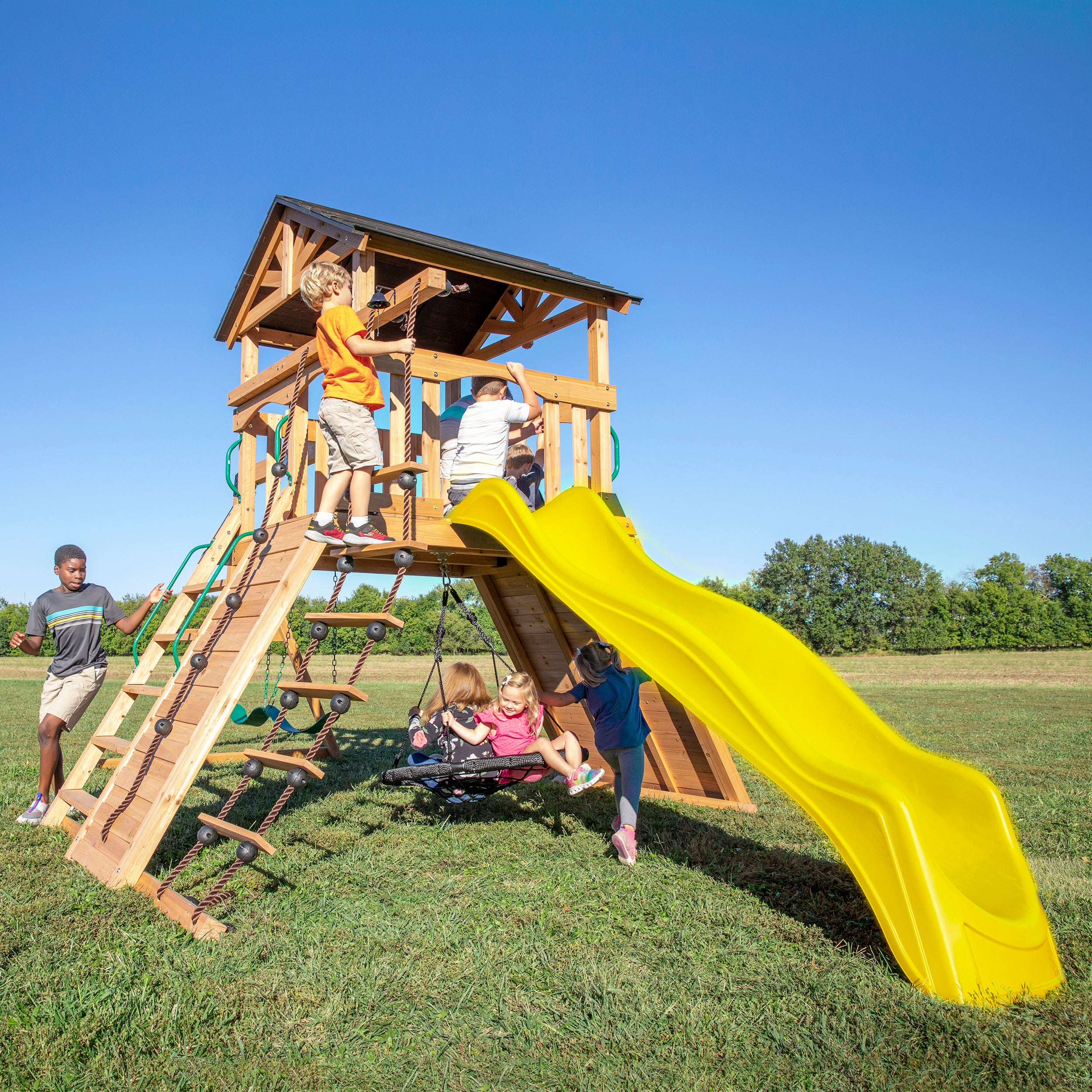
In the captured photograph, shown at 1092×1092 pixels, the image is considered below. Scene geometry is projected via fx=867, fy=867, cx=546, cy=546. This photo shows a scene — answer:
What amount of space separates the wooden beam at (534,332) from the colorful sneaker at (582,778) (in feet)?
12.6

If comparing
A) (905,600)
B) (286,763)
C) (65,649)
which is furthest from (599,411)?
(905,600)

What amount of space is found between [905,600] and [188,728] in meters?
65.9

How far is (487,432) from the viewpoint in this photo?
667 centimetres

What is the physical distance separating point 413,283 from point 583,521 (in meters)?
2.04

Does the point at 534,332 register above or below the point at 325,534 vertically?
above

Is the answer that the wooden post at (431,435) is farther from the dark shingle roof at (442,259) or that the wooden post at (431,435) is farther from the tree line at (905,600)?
the tree line at (905,600)

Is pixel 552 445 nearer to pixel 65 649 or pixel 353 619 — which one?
pixel 353 619

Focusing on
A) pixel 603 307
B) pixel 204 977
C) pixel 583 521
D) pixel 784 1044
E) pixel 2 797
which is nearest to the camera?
pixel 784 1044

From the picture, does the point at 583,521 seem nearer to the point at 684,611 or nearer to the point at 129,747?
the point at 684,611

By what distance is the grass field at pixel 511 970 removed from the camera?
310cm

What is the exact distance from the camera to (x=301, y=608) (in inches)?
1206

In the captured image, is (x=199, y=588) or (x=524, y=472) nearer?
(x=199, y=588)

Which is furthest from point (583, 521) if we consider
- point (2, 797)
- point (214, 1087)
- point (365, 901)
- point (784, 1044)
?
point (2, 797)

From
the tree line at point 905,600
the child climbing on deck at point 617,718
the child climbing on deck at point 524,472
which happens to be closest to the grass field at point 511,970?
the child climbing on deck at point 617,718
